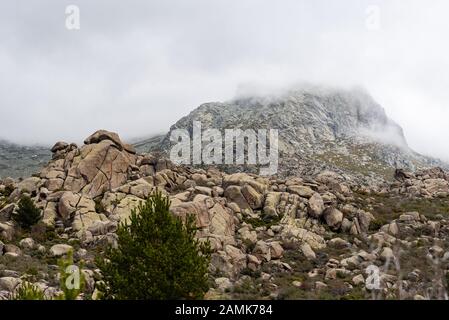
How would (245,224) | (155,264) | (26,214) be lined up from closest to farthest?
(155,264), (26,214), (245,224)

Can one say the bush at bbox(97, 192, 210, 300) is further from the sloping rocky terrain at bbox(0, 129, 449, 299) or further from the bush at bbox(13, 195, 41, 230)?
the bush at bbox(13, 195, 41, 230)

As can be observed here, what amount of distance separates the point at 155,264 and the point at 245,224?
26.2 meters

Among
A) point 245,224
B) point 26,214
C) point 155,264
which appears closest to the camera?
point 155,264

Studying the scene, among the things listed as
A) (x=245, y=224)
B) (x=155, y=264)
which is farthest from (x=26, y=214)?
(x=155, y=264)

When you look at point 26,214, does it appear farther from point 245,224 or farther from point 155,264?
point 155,264

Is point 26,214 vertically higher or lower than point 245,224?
higher

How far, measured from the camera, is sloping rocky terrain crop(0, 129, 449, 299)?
99.9 feet

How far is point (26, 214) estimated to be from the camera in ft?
133

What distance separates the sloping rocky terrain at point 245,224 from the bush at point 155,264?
23.7 feet

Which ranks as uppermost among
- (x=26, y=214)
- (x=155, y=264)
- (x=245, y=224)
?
(x=155, y=264)

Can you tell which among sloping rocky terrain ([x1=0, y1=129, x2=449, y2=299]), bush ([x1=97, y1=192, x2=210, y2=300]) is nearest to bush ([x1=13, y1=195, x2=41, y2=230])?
sloping rocky terrain ([x1=0, y1=129, x2=449, y2=299])

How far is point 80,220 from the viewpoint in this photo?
41188 mm
